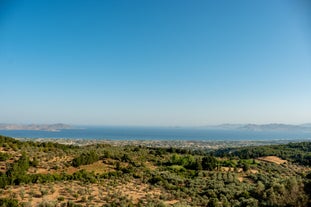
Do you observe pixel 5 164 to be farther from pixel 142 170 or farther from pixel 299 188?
pixel 299 188

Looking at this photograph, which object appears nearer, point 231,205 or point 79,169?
point 231,205

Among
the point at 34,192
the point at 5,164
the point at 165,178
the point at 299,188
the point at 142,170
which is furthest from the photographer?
the point at 142,170

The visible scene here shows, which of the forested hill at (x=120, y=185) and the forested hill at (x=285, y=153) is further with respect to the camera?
the forested hill at (x=285, y=153)

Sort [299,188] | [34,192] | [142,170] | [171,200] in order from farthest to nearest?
[142,170]
[171,200]
[34,192]
[299,188]

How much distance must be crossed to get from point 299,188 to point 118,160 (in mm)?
27875

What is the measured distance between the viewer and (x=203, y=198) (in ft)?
A: 77.2

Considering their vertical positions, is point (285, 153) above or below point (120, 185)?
below

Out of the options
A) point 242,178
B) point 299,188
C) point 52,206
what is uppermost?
point 299,188

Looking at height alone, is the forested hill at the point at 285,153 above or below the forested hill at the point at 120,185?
below

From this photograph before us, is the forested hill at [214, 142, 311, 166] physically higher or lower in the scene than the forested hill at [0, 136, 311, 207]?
lower

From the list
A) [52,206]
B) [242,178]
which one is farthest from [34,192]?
[242,178]

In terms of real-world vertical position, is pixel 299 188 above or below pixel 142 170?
above

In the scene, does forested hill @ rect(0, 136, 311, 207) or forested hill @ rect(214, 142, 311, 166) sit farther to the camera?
forested hill @ rect(214, 142, 311, 166)

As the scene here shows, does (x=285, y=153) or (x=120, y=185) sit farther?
(x=285, y=153)
